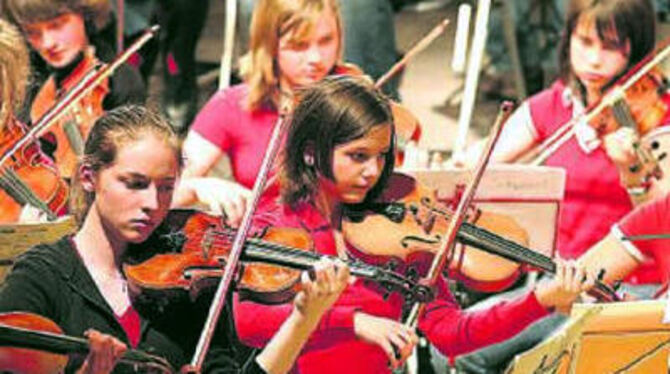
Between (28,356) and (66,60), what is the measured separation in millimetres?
1505

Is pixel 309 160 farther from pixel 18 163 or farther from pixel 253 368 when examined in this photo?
pixel 18 163

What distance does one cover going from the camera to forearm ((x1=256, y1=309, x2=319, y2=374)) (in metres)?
2.26

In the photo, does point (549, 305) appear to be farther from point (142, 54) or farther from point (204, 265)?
point (142, 54)

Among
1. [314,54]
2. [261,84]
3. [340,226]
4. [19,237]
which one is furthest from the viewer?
[261,84]

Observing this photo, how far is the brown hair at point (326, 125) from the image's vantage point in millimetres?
2482

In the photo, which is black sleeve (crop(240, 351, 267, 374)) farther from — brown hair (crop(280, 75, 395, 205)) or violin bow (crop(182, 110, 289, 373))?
brown hair (crop(280, 75, 395, 205))

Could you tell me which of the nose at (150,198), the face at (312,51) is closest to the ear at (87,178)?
the nose at (150,198)

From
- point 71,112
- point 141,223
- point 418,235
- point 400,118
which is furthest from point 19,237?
point 400,118

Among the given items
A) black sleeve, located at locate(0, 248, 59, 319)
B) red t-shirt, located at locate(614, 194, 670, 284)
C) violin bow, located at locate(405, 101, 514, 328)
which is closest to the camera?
black sleeve, located at locate(0, 248, 59, 319)

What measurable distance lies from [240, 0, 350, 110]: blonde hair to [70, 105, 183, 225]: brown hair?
0.77 metres

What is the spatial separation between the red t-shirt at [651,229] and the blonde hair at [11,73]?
4.37ft

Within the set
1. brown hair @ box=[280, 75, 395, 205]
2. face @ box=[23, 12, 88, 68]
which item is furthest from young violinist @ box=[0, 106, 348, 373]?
face @ box=[23, 12, 88, 68]

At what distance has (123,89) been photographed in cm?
343

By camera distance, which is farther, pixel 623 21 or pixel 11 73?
pixel 623 21
